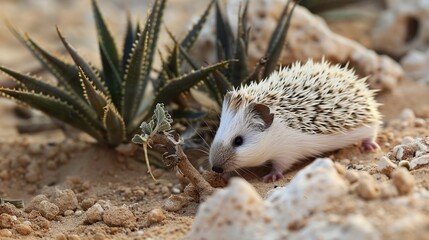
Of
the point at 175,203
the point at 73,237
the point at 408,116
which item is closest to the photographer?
the point at 73,237

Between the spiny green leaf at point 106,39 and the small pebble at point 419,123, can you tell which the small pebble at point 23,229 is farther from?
the small pebble at point 419,123

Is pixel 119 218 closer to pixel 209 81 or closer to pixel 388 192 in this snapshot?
pixel 209 81

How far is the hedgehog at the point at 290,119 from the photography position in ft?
14.6

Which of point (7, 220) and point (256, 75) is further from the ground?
point (256, 75)

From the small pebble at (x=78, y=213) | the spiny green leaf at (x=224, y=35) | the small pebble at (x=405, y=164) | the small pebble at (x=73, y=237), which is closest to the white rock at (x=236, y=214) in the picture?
the small pebble at (x=73, y=237)

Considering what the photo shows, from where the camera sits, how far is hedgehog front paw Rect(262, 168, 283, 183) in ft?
15.2

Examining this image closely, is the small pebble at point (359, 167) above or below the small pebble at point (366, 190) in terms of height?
below

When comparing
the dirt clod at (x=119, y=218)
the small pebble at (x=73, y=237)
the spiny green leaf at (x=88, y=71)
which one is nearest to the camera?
the small pebble at (x=73, y=237)

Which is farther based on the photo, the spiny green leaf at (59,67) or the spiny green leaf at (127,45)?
the spiny green leaf at (127,45)

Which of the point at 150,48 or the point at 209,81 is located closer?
the point at 209,81

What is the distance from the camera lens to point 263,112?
4414 millimetres

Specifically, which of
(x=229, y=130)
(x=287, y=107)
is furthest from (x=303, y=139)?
(x=229, y=130)

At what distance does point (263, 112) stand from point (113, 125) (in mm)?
1205

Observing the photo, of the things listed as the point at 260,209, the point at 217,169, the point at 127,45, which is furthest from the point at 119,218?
the point at 127,45
